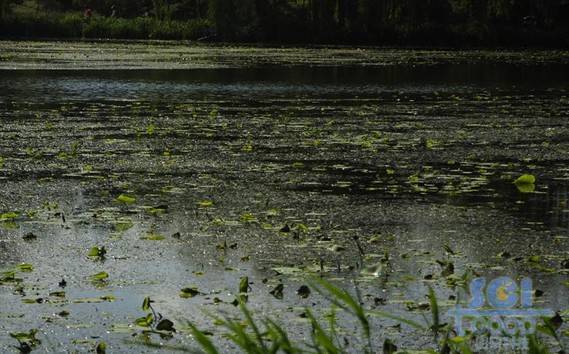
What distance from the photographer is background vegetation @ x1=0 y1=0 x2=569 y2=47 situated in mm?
64188

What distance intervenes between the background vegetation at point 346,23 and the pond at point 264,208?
130 feet

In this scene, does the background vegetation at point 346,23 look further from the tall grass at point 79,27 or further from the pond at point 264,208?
the pond at point 264,208

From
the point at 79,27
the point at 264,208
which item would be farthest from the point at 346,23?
the point at 264,208

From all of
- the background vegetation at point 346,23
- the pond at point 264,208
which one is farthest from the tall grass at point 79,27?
the pond at point 264,208

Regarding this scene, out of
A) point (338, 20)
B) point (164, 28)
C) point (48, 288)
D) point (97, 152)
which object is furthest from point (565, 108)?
point (164, 28)

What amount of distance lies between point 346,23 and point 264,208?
5738cm

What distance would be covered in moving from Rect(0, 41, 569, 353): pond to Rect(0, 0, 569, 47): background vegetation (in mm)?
39658

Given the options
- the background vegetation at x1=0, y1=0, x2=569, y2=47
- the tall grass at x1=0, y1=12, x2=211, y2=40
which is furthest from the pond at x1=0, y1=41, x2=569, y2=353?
the tall grass at x1=0, y1=12, x2=211, y2=40

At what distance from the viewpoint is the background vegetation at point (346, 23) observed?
64.2m

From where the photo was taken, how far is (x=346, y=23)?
67.6 meters

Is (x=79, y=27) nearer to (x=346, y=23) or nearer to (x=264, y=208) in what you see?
(x=346, y=23)

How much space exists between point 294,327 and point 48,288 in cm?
195

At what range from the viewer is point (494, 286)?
8188 millimetres

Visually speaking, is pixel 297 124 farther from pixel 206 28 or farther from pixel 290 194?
pixel 206 28
